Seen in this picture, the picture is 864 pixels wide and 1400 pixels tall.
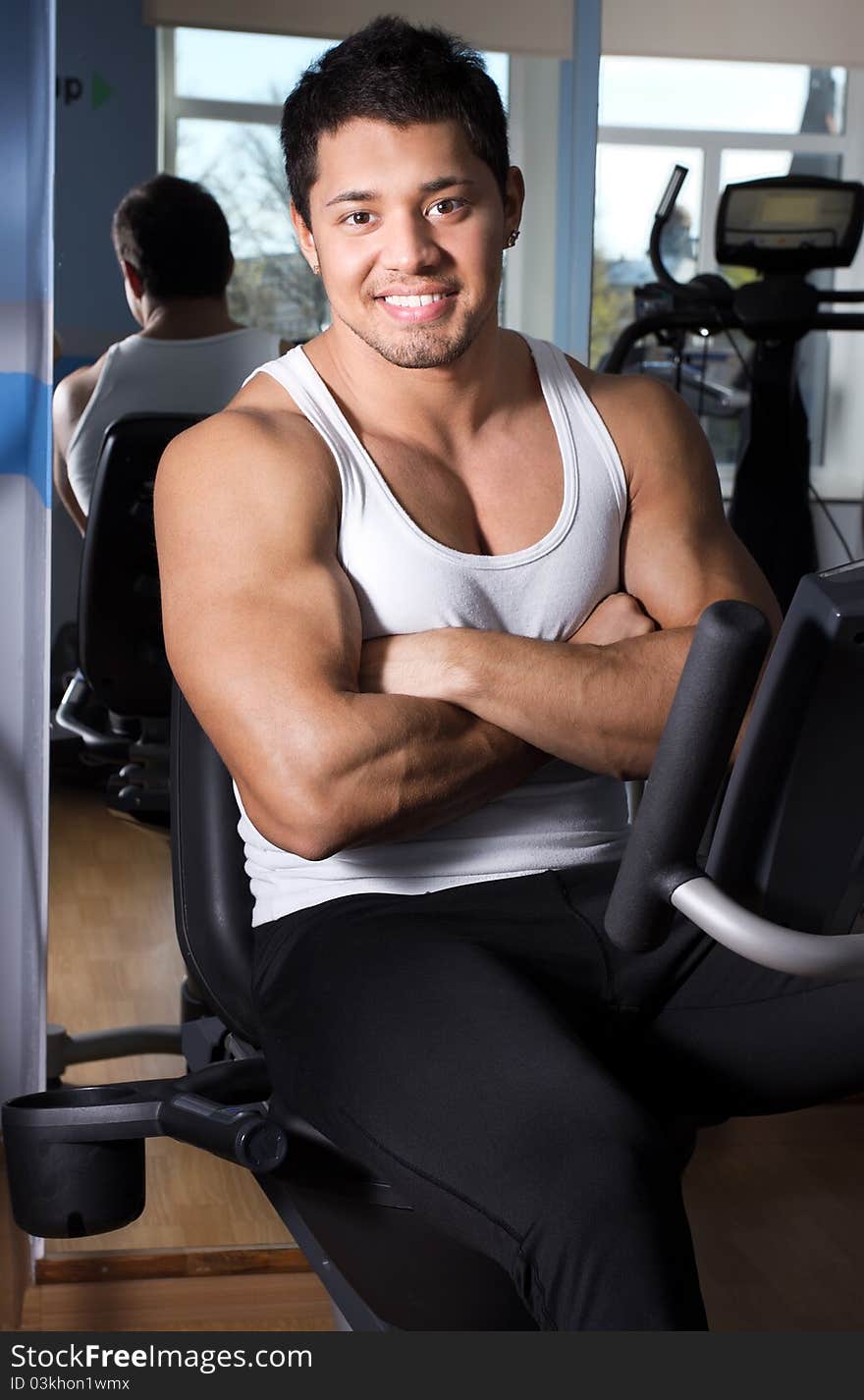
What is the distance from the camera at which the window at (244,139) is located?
98.8 inches

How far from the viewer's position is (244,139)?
255 centimetres

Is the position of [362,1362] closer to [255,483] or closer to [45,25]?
[255,483]

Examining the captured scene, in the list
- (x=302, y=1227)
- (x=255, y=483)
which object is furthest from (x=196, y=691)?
(x=302, y=1227)

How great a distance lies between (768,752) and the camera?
29.8 inches

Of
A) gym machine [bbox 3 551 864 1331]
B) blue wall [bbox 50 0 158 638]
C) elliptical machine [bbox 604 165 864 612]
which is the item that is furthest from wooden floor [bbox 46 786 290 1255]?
elliptical machine [bbox 604 165 864 612]

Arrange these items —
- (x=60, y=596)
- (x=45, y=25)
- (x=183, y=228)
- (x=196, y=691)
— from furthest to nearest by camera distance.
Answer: (x=183, y=228) → (x=60, y=596) → (x=45, y=25) → (x=196, y=691)

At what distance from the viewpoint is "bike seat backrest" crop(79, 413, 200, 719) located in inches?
78.9

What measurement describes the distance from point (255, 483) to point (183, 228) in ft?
4.56

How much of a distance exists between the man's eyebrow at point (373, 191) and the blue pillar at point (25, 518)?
43 centimetres

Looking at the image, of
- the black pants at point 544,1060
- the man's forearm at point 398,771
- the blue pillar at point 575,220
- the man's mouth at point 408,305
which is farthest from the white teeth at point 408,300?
the blue pillar at point 575,220

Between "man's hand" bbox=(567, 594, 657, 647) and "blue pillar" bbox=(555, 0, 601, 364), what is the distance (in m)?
1.46

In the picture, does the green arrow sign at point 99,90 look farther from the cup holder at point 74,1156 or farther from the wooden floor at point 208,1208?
the cup holder at point 74,1156

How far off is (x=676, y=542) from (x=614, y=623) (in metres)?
0.11

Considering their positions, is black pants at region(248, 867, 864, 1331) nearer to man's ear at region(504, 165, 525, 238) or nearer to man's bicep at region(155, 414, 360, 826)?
man's bicep at region(155, 414, 360, 826)
